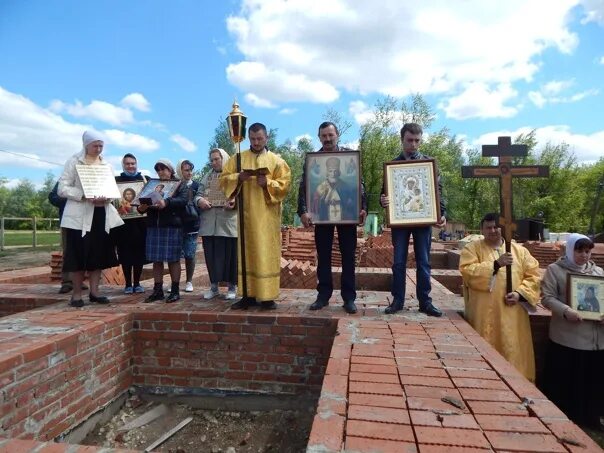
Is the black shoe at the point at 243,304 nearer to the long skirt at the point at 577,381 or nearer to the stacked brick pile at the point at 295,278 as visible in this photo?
the stacked brick pile at the point at 295,278

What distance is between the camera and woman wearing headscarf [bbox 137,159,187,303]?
4273mm

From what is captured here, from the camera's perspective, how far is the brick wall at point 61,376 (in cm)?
253

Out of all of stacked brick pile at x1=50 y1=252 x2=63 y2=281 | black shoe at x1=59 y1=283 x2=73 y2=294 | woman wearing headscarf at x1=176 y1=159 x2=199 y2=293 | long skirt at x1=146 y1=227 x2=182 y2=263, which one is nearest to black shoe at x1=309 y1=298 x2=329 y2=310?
long skirt at x1=146 y1=227 x2=182 y2=263

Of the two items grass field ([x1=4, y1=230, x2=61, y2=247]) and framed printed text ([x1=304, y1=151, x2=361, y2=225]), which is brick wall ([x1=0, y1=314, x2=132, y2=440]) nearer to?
framed printed text ([x1=304, y1=151, x2=361, y2=225])

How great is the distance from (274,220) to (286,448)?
6.52 ft

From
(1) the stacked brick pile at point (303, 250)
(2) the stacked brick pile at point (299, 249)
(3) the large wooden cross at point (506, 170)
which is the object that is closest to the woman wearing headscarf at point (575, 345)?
(3) the large wooden cross at point (506, 170)

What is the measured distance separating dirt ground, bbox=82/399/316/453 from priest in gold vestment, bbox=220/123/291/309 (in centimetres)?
96

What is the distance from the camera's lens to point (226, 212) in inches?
171

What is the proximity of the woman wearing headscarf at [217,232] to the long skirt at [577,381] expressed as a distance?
3215 millimetres

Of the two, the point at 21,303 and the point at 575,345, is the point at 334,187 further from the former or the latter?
the point at 21,303

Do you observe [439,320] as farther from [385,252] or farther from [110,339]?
[385,252]

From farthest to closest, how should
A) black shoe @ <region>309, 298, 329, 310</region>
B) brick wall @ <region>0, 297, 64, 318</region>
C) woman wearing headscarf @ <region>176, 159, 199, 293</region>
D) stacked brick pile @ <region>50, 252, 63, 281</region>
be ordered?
stacked brick pile @ <region>50, 252, 63, 281</region>
woman wearing headscarf @ <region>176, 159, 199, 293</region>
brick wall @ <region>0, 297, 64, 318</region>
black shoe @ <region>309, 298, 329, 310</region>

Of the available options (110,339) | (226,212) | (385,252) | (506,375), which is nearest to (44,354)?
(110,339)

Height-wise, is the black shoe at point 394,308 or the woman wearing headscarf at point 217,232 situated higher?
the woman wearing headscarf at point 217,232
